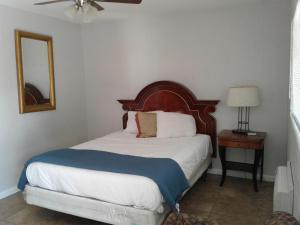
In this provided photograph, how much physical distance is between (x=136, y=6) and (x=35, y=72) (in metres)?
1.72

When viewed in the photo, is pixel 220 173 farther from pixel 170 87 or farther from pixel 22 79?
pixel 22 79

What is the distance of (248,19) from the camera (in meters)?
3.71

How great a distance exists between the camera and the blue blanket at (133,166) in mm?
2387

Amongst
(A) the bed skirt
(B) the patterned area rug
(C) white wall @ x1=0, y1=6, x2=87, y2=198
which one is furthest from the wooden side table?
(C) white wall @ x1=0, y1=6, x2=87, y2=198

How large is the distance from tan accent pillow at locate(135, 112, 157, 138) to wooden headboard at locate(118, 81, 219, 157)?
36 cm

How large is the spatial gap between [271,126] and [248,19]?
4.90 feet

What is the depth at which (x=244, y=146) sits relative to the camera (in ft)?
11.2

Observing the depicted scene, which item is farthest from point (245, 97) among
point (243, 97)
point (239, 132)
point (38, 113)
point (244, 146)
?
point (38, 113)

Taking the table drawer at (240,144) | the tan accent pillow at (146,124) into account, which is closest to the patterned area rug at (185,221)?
the table drawer at (240,144)

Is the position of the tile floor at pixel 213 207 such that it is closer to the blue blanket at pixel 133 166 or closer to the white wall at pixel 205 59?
the blue blanket at pixel 133 166

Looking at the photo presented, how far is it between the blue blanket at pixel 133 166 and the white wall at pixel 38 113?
91cm

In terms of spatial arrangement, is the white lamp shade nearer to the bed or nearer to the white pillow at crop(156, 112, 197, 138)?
the bed

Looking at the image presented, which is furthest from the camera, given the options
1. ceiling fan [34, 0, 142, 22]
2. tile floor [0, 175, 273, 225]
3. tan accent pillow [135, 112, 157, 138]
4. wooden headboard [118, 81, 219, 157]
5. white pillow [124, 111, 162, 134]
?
white pillow [124, 111, 162, 134]

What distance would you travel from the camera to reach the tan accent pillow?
12.8 feet
